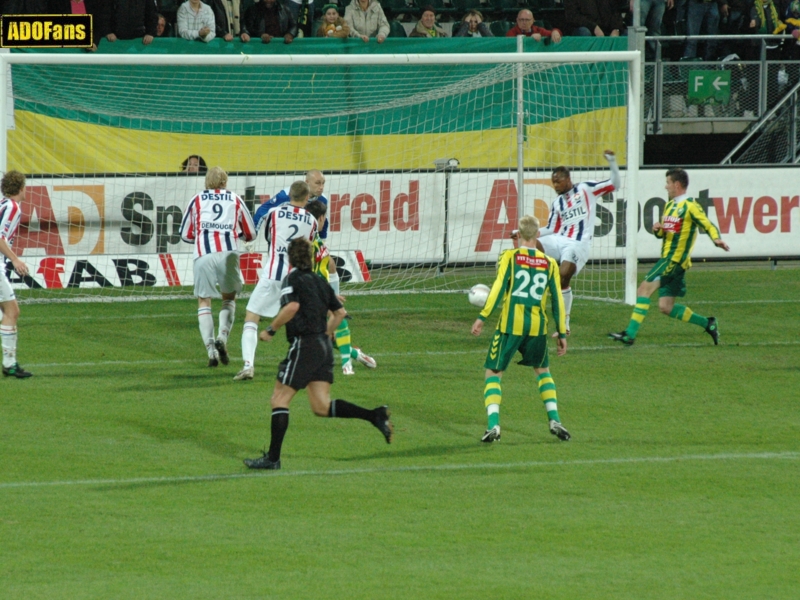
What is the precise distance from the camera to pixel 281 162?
19828 mm

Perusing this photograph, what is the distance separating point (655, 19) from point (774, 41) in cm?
236

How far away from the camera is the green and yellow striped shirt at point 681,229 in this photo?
13.9m

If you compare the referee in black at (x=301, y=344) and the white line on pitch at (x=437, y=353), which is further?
the white line on pitch at (x=437, y=353)

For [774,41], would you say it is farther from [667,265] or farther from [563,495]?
[563,495]

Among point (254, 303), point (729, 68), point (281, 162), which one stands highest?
point (729, 68)

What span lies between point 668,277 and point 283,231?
16.1 ft

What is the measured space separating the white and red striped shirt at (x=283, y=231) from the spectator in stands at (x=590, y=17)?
472 inches

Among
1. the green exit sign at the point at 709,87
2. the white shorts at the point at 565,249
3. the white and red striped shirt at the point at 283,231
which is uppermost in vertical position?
the green exit sign at the point at 709,87

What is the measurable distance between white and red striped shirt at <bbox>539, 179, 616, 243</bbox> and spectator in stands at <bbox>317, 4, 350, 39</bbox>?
7.73m

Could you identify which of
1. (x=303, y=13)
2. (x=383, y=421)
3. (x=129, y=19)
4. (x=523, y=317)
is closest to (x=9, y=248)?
(x=383, y=421)

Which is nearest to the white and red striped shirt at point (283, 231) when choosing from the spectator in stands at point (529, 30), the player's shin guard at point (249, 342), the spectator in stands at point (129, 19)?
the player's shin guard at point (249, 342)

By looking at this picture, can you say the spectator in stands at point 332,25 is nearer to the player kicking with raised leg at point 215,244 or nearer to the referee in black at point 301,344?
the player kicking with raised leg at point 215,244

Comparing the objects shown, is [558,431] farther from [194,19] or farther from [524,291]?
[194,19]

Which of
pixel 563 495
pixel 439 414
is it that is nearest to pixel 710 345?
pixel 439 414
